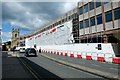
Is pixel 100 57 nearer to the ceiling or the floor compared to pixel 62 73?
nearer to the ceiling

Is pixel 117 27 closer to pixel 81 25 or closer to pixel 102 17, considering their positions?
pixel 102 17

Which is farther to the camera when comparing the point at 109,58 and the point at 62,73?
the point at 109,58

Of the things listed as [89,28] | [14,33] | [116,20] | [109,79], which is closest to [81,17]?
[89,28]

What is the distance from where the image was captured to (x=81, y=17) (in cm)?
4962

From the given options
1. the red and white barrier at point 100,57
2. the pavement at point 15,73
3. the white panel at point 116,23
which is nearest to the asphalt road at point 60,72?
the pavement at point 15,73

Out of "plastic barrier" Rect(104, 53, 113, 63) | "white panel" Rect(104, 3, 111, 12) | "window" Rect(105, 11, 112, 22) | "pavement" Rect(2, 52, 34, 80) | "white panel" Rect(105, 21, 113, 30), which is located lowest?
"pavement" Rect(2, 52, 34, 80)

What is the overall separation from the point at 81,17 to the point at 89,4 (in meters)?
5.02

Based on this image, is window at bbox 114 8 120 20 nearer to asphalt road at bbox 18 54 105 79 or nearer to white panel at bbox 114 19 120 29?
white panel at bbox 114 19 120 29

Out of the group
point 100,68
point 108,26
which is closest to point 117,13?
point 108,26

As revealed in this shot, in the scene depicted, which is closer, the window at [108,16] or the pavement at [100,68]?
the pavement at [100,68]

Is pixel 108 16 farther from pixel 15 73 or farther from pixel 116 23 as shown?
pixel 15 73

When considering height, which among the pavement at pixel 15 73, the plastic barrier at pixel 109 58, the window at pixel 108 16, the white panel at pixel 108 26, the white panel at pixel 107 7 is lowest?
the pavement at pixel 15 73

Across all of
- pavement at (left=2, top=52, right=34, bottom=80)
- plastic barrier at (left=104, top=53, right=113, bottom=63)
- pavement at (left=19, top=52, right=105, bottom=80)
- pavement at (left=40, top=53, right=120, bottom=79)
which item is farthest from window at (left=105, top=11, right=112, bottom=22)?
pavement at (left=2, top=52, right=34, bottom=80)

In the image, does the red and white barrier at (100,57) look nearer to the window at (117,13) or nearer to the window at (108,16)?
the window at (117,13)
